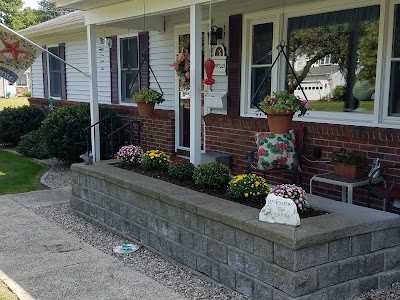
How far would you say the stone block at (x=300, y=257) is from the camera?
3004 mm

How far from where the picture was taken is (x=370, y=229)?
3379 millimetres

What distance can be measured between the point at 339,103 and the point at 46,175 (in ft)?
18.1

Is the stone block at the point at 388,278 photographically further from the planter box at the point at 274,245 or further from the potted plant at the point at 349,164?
the potted plant at the point at 349,164

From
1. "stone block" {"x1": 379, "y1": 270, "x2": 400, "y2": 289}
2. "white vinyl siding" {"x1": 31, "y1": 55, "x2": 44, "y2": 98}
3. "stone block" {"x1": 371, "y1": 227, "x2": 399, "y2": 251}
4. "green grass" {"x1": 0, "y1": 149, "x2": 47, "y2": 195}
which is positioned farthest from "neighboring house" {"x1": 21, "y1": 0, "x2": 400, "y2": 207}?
"white vinyl siding" {"x1": 31, "y1": 55, "x2": 44, "y2": 98}

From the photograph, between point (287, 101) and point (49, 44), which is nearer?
point (287, 101)

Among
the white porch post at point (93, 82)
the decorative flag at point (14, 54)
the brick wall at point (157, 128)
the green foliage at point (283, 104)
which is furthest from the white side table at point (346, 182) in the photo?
the decorative flag at point (14, 54)

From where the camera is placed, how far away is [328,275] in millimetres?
3160

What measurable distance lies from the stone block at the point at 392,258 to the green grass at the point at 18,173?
562 cm

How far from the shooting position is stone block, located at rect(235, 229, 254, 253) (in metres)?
3.32

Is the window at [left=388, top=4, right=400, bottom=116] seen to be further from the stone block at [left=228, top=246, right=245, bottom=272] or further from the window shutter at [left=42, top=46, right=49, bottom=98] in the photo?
the window shutter at [left=42, top=46, right=49, bottom=98]

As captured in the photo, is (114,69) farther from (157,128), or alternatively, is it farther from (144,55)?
(157,128)

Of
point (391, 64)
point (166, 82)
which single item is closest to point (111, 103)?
point (166, 82)

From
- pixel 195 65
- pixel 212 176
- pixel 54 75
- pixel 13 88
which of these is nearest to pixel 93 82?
pixel 195 65

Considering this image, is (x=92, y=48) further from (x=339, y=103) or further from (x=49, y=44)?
(x=49, y=44)
